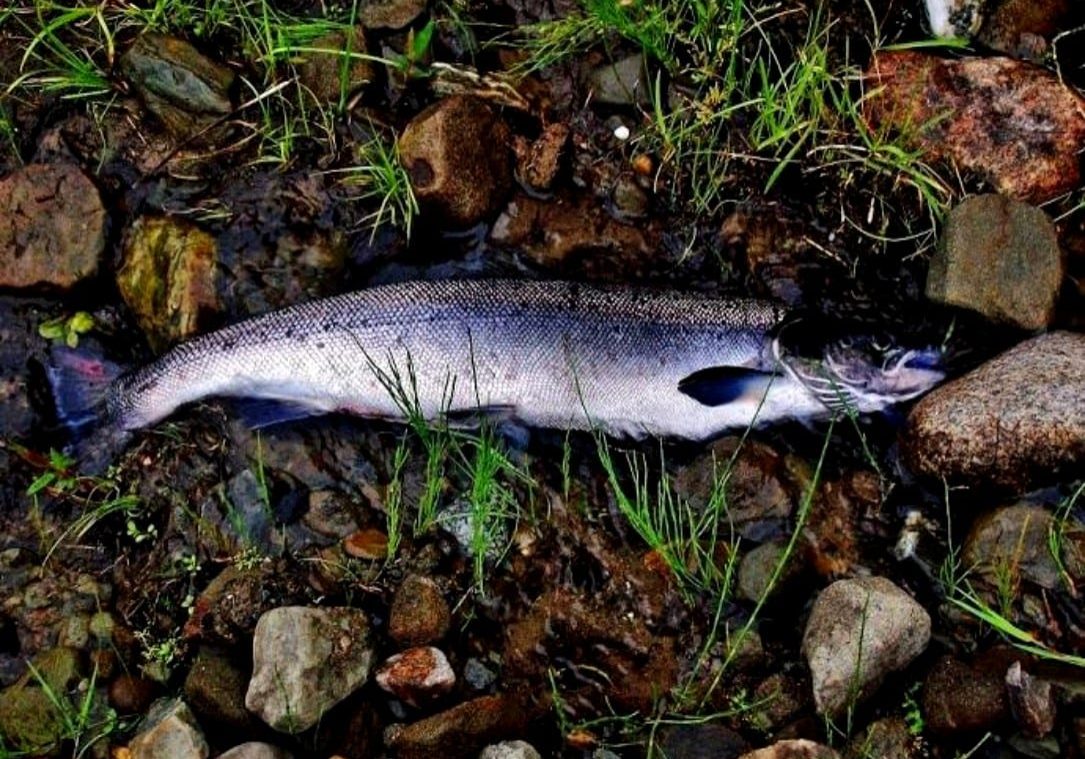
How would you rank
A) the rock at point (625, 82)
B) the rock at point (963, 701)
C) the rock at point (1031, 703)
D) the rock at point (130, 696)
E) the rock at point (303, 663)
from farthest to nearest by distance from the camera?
1. the rock at point (625, 82)
2. the rock at point (130, 696)
3. the rock at point (303, 663)
4. the rock at point (963, 701)
5. the rock at point (1031, 703)

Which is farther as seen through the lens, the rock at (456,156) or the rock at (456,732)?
the rock at (456,156)

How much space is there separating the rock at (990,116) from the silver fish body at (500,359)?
3.27 feet

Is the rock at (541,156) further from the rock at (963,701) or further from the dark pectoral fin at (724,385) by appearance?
the rock at (963,701)

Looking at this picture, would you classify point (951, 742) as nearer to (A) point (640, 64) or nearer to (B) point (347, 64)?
(A) point (640, 64)

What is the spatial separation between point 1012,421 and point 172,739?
3.27 metres

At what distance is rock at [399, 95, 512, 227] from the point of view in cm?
414

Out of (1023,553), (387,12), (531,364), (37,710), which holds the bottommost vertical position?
(37,710)

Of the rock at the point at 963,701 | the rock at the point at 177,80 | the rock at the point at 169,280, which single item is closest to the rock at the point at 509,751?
the rock at the point at 963,701

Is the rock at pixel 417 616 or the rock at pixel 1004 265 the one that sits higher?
the rock at pixel 1004 265

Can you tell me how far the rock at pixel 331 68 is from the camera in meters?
4.35

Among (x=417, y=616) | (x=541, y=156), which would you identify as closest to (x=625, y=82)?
(x=541, y=156)

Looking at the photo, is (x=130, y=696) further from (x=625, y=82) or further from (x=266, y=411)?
(x=625, y=82)

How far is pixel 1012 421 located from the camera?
12.0 feet

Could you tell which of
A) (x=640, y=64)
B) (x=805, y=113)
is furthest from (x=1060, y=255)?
(x=640, y=64)
